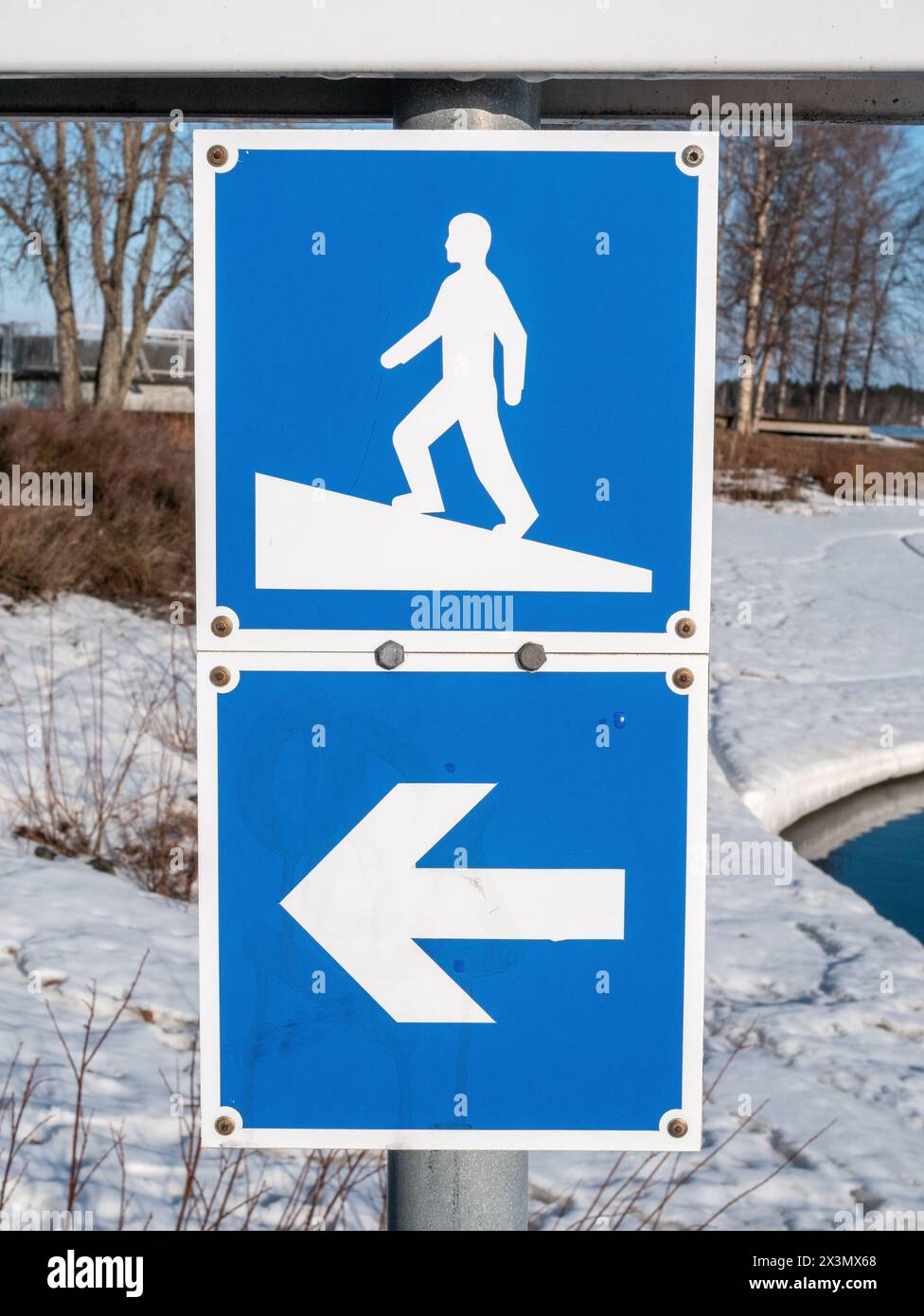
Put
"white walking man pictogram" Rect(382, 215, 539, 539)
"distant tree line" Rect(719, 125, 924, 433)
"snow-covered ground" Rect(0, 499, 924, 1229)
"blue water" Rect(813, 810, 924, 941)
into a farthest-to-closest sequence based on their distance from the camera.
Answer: "distant tree line" Rect(719, 125, 924, 433) < "blue water" Rect(813, 810, 924, 941) < "snow-covered ground" Rect(0, 499, 924, 1229) < "white walking man pictogram" Rect(382, 215, 539, 539)

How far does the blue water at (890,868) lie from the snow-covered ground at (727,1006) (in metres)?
0.39

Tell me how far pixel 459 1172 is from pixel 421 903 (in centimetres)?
29

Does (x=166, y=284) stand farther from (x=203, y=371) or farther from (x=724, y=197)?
(x=203, y=371)

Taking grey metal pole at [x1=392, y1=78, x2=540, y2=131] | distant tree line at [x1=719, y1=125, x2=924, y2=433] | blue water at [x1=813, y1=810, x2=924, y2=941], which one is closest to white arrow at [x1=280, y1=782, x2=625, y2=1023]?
grey metal pole at [x1=392, y1=78, x2=540, y2=131]

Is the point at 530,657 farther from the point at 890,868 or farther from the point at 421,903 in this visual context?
the point at 890,868

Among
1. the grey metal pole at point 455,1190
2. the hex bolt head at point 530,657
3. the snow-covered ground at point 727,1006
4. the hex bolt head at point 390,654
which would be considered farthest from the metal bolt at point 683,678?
the snow-covered ground at point 727,1006

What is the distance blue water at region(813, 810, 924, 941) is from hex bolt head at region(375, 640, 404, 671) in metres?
5.57

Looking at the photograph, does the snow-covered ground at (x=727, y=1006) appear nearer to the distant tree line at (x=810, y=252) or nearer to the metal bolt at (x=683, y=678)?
the metal bolt at (x=683, y=678)

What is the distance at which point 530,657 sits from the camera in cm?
132

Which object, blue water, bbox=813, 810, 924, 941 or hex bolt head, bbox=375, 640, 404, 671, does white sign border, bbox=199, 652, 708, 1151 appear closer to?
hex bolt head, bbox=375, 640, 404, 671

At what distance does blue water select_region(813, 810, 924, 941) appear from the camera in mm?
6777

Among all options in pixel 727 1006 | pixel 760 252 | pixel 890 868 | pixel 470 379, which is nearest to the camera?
pixel 470 379

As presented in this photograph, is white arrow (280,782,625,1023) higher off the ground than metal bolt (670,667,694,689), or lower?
lower

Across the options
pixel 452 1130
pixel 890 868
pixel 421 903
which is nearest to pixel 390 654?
pixel 421 903
